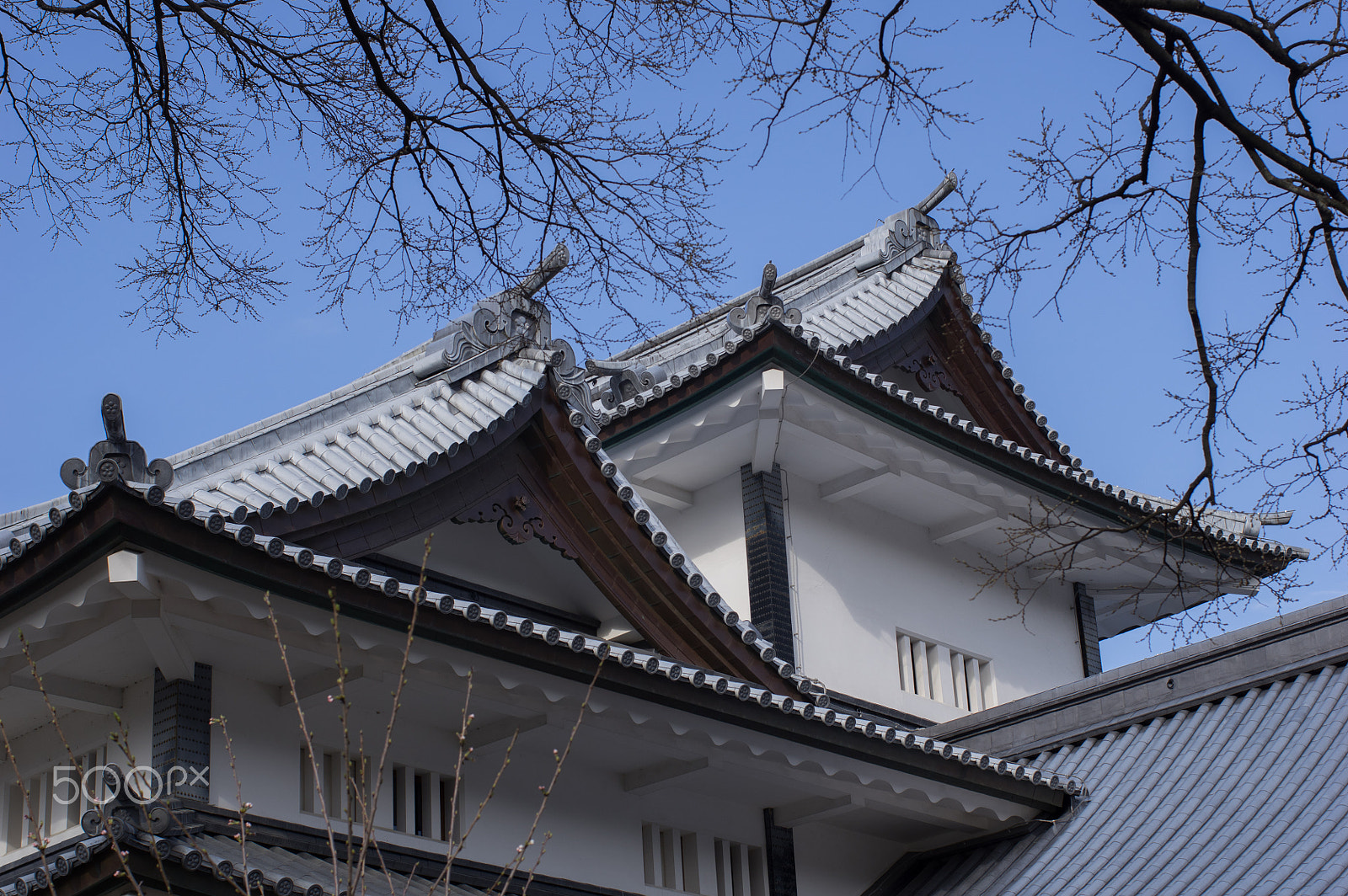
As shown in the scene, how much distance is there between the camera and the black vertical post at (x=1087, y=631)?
15.1 metres

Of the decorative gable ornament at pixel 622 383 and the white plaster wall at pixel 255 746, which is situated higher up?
the decorative gable ornament at pixel 622 383

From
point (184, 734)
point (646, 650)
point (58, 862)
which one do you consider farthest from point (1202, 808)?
point (58, 862)

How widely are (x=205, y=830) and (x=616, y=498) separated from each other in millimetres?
3456

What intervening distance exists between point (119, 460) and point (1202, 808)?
7.23 m

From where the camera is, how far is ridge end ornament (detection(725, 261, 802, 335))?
12.0 metres

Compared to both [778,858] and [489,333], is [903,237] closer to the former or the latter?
[489,333]

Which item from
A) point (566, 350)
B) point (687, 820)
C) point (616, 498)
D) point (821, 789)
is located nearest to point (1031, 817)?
point (821, 789)

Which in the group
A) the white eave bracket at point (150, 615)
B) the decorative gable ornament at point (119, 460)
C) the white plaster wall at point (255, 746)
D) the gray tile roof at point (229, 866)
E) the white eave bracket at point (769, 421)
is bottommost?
the gray tile roof at point (229, 866)

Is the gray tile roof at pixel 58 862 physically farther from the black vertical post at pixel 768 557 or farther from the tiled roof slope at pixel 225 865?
the black vertical post at pixel 768 557

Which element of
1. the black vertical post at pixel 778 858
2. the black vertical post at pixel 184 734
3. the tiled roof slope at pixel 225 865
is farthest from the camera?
the black vertical post at pixel 778 858

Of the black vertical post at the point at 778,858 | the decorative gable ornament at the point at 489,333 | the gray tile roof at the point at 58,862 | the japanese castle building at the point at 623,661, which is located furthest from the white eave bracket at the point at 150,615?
the black vertical post at the point at 778,858

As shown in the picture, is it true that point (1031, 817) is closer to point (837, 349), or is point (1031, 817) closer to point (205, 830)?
point (837, 349)

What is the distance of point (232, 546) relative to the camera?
6.83m

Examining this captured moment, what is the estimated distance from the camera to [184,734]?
746 centimetres
